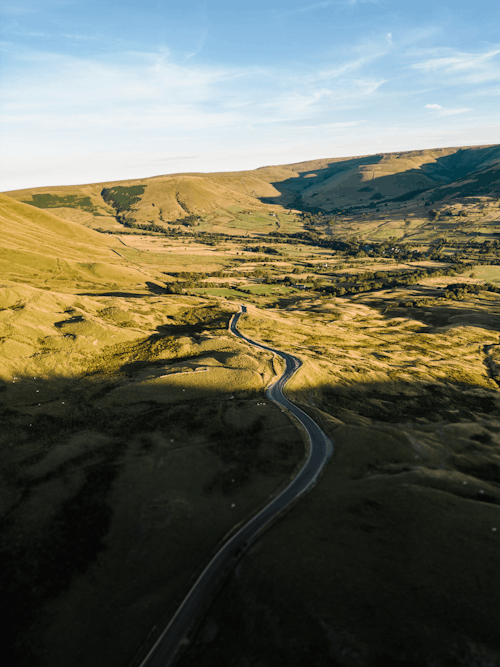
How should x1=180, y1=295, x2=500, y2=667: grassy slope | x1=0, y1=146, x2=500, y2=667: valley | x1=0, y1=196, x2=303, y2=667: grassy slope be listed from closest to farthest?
x1=180, y1=295, x2=500, y2=667: grassy slope → x1=0, y1=146, x2=500, y2=667: valley → x1=0, y1=196, x2=303, y2=667: grassy slope

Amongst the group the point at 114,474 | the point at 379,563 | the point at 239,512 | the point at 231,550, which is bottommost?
the point at 379,563

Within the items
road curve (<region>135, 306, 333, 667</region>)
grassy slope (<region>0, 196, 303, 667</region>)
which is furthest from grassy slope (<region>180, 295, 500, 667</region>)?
grassy slope (<region>0, 196, 303, 667</region>)

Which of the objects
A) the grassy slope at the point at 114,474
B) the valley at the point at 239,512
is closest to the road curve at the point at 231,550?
the valley at the point at 239,512

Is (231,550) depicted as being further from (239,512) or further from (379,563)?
(379,563)

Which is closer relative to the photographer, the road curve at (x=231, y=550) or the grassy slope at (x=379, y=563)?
the grassy slope at (x=379, y=563)

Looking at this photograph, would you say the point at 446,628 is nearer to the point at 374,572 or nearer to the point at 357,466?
the point at 374,572

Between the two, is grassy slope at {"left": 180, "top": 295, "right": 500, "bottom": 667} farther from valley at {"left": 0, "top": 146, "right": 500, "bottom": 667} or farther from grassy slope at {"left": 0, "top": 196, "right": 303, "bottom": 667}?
grassy slope at {"left": 0, "top": 196, "right": 303, "bottom": 667}

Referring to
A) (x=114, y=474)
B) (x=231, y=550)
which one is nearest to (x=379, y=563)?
(x=231, y=550)

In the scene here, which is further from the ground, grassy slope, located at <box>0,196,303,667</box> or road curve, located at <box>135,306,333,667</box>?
grassy slope, located at <box>0,196,303,667</box>

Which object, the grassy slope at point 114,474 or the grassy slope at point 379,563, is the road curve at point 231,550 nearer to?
the grassy slope at point 379,563
